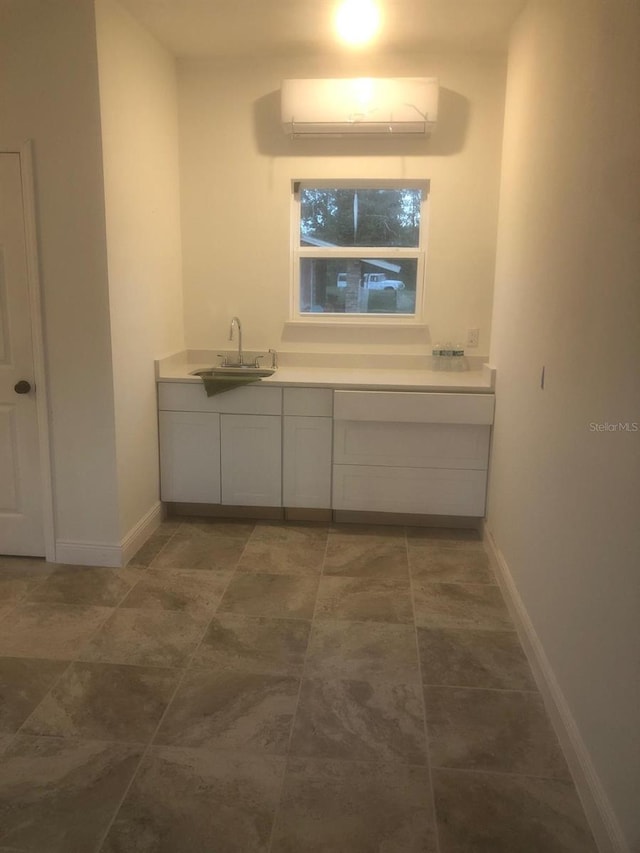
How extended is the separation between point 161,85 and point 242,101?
501 millimetres

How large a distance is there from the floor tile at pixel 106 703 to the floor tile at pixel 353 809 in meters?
0.53

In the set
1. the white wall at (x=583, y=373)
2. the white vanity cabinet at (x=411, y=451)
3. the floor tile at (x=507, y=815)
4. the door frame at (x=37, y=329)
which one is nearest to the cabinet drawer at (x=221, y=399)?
the white vanity cabinet at (x=411, y=451)

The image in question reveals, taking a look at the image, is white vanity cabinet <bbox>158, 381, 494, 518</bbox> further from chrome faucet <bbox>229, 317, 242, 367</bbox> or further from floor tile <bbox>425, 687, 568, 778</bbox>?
floor tile <bbox>425, 687, 568, 778</bbox>

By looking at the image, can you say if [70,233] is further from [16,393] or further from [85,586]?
[85,586]

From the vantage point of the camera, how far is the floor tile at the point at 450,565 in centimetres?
316

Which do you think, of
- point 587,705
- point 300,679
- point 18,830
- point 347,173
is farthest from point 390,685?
point 347,173

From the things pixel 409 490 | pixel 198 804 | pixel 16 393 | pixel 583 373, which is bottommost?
pixel 198 804

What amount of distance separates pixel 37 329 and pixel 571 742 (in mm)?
2711

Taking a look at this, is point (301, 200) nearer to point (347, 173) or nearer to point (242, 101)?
point (347, 173)

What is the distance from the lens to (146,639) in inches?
101

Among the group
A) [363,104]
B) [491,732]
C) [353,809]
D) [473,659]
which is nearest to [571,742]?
[491,732]

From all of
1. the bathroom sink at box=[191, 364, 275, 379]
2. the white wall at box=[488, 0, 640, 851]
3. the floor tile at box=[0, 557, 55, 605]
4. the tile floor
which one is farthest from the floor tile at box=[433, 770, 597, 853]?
the bathroom sink at box=[191, 364, 275, 379]

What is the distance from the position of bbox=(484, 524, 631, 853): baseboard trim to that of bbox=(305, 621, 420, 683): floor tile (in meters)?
0.44

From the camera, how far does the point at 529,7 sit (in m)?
2.93
